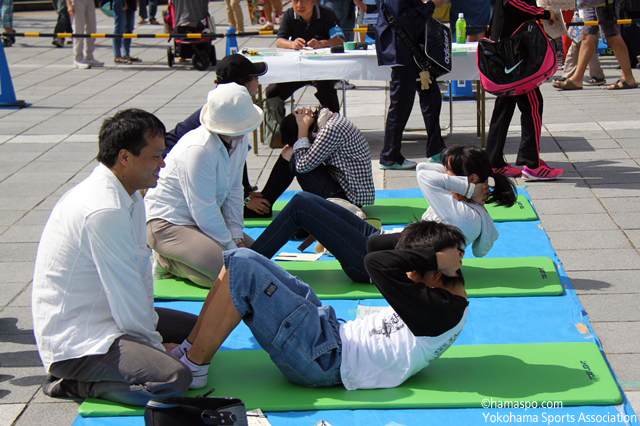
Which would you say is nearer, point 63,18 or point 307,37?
point 307,37

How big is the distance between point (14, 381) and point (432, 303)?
6.77 ft

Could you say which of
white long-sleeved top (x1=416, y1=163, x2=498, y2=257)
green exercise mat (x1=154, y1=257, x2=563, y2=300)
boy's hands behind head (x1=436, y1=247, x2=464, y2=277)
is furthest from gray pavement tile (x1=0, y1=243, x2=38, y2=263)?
boy's hands behind head (x1=436, y1=247, x2=464, y2=277)

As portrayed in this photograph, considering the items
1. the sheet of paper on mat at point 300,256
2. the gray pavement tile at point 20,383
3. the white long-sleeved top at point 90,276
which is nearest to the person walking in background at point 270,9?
the sheet of paper on mat at point 300,256

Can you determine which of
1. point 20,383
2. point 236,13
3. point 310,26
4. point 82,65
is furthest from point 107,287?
point 236,13

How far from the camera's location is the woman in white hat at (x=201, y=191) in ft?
15.3

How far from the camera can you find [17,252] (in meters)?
5.68

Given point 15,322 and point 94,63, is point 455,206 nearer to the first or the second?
point 15,322

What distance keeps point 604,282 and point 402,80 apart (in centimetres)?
323

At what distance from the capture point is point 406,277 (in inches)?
132

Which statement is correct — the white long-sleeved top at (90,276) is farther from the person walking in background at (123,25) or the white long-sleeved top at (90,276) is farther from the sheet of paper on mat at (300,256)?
the person walking in background at (123,25)

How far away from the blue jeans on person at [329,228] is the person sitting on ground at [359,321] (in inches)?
40.3

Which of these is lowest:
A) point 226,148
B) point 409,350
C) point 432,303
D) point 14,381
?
point 14,381

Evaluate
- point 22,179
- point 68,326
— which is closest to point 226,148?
point 68,326

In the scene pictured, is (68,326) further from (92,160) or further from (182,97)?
(182,97)
